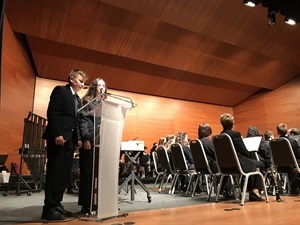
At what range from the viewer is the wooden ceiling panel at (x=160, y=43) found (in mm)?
6418

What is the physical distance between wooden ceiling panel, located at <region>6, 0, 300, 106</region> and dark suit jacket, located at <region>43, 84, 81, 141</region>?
4157 millimetres

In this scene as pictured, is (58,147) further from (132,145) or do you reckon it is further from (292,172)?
(292,172)

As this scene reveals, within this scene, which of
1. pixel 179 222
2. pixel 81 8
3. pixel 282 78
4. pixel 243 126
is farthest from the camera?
pixel 243 126

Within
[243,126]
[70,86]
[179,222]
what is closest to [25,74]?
[70,86]

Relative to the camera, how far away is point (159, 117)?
1045cm

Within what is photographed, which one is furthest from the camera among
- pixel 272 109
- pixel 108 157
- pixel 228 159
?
pixel 272 109

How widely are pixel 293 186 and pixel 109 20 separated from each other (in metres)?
5.30

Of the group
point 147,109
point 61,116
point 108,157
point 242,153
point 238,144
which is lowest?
point 108,157

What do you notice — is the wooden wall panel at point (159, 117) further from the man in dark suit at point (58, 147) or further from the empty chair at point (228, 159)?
the man in dark suit at point (58, 147)

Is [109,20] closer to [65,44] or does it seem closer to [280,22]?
[65,44]

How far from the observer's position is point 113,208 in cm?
249

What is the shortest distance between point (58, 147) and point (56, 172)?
0.76 feet

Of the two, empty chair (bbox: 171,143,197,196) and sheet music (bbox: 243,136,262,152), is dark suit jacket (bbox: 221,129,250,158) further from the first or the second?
empty chair (bbox: 171,143,197,196)

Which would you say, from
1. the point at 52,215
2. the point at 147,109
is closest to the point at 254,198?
the point at 52,215
